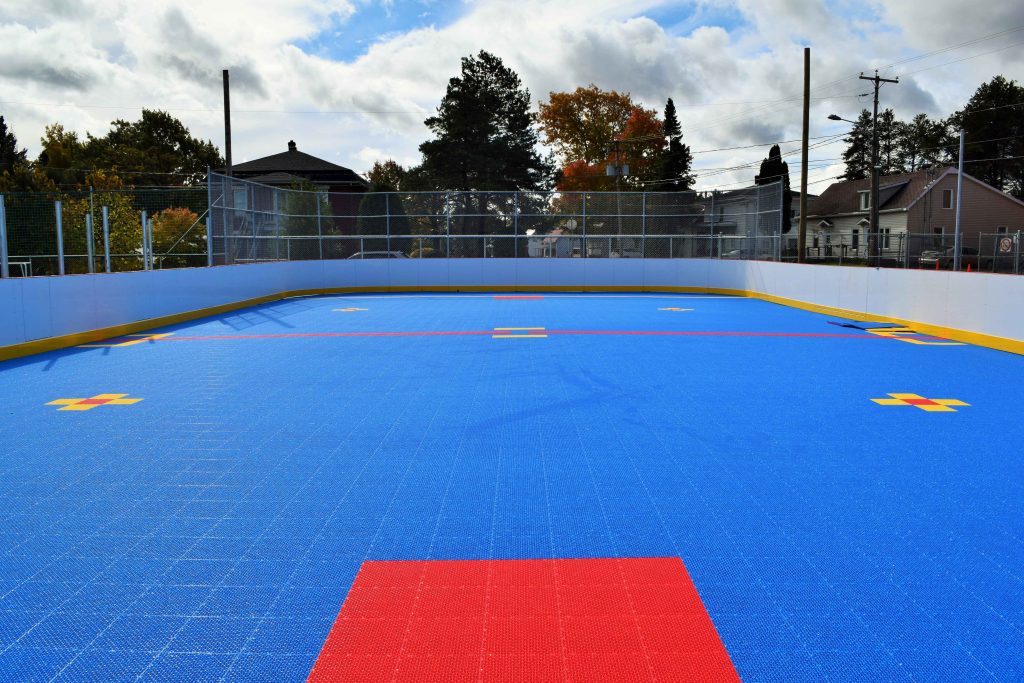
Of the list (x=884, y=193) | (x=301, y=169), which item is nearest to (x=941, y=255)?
(x=884, y=193)

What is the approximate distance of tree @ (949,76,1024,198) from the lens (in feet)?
233

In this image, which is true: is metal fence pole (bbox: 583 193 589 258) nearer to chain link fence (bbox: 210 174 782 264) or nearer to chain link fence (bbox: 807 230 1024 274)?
chain link fence (bbox: 210 174 782 264)

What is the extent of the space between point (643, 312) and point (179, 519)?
1547 cm

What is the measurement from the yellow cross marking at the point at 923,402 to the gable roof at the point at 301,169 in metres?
59.1

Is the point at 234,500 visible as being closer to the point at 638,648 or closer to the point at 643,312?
the point at 638,648

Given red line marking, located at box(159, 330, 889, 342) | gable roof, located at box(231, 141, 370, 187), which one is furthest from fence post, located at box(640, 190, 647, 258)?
gable roof, located at box(231, 141, 370, 187)

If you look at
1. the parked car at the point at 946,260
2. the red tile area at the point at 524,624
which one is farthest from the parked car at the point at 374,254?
the red tile area at the point at 524,624

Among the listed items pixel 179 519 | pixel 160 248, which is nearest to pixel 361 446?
pixel 179 519

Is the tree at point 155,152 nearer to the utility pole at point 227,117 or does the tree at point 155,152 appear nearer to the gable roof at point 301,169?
the gable roof at point 301,169

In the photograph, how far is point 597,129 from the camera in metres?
64.2

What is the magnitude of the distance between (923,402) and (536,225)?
20.3 meters

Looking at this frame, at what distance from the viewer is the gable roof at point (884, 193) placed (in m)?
55.9

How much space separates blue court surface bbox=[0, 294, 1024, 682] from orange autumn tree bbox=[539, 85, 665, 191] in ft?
181

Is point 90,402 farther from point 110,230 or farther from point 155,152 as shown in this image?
point 155,152
